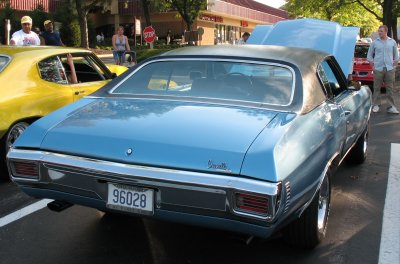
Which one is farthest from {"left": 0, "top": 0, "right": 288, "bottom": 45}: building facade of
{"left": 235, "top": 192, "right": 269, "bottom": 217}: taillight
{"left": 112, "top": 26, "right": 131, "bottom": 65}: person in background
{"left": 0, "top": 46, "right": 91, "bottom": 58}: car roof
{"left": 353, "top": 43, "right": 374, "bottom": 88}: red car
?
{"left": 235, "top": 192, "right": 269, "bottom": 217}: taillight

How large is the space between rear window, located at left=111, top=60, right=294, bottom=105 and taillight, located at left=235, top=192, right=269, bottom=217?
1.12m

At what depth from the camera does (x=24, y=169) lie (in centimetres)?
326

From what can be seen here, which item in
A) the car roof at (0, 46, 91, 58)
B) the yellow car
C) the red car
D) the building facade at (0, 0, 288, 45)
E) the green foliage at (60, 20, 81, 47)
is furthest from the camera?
the building facade at (0, 0, 288, 45)

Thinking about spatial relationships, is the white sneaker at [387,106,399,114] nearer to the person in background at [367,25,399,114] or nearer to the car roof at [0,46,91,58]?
the person in background at [367,25,399,114]

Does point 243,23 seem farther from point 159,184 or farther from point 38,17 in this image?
point 159,184

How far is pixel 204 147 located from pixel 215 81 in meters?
1.23

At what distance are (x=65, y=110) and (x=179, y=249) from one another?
1.34m

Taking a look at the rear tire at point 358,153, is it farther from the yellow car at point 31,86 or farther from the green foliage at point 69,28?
the green foliage at point 69,28

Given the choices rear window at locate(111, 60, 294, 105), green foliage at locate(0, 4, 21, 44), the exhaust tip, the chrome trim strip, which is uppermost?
green foliage at locate(0, 4, 21, 44)

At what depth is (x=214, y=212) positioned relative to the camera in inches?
112

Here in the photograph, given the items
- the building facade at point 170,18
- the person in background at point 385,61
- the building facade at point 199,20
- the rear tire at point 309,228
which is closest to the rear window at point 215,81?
the rear tire at point 309,228

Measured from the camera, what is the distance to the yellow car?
18.0ft

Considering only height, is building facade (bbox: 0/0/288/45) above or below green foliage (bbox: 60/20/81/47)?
above

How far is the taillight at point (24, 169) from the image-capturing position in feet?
10.5
